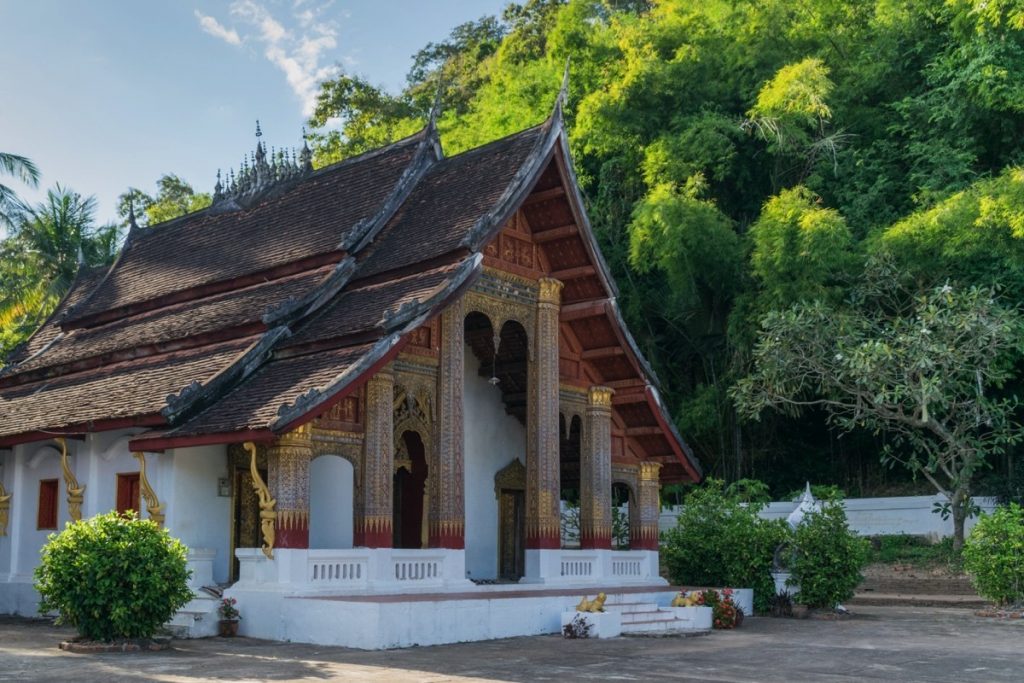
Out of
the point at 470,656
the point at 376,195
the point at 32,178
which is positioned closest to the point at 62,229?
the point at 32,178

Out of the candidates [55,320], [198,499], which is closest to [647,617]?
[198,499]

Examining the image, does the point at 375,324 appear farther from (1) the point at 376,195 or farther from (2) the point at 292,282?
(1) the point at 376,195

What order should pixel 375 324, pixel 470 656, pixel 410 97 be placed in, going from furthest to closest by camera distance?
1. pixel 410 97
2. pixel 375 324
3. pixel 470 656

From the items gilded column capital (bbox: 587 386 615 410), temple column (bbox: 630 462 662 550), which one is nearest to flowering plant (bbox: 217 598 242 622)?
gilded column capital (bbox: 587 386 615 410)

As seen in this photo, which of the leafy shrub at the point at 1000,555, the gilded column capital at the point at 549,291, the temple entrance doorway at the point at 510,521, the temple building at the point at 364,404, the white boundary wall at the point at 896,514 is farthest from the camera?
the white boundary wall at the point at 896,514

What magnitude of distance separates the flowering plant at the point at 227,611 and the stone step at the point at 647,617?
4.34m

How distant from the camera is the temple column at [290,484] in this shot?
1260 cm

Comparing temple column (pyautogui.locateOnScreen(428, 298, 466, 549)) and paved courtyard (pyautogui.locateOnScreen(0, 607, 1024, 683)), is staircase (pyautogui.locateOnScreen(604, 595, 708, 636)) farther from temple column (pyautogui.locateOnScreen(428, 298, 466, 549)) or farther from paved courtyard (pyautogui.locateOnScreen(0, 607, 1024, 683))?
temple column (pyautogui.locateOnScreen(428, 298, 466, 549))

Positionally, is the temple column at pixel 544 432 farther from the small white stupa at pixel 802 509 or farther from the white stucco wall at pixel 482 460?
the small white stupa at pixel 802 509

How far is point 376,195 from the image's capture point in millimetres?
16906

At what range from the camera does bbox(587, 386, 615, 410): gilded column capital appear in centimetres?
1733

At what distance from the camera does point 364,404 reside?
13617 millimetres

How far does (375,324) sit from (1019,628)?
9.27 meters

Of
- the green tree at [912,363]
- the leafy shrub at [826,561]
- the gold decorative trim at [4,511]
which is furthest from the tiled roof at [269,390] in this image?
the green tree at [912,363]
